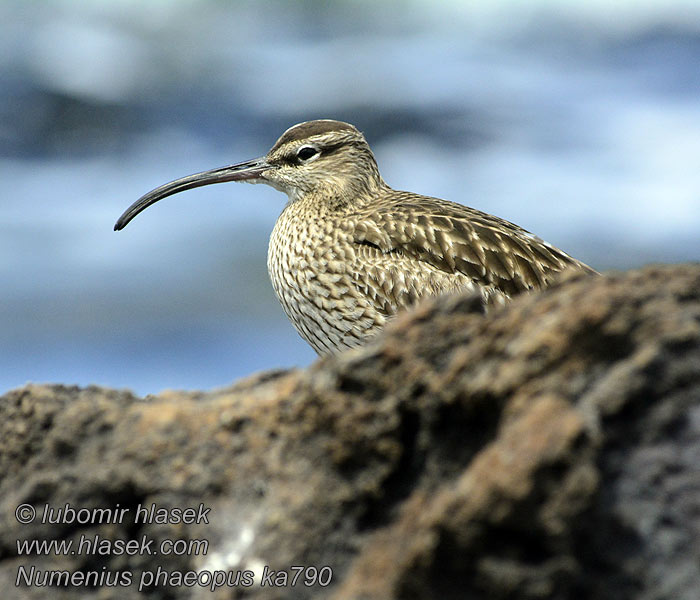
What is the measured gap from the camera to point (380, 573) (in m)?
2.84

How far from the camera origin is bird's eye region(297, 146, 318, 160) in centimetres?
941

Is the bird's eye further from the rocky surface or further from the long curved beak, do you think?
the rocky surface

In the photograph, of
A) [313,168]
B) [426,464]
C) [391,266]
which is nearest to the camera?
[426,464]

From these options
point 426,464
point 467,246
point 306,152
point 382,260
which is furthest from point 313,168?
point 426,464

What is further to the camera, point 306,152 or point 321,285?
point 306,152

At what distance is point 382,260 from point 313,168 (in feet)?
6.63

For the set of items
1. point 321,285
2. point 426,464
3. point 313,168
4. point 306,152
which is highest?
point 306,152

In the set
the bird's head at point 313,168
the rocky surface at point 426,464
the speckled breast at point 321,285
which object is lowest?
the rocky surface at point 426,464

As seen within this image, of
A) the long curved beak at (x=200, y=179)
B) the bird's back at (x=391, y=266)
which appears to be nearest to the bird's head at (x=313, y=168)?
the long curved beak at (x=200, y=179)

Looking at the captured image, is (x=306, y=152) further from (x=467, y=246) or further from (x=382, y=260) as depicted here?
(x=467, y=246)

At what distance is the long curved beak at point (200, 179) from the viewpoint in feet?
31.0

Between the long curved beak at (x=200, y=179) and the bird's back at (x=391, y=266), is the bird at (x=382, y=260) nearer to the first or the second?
the bird's back at (x=391, y=266)

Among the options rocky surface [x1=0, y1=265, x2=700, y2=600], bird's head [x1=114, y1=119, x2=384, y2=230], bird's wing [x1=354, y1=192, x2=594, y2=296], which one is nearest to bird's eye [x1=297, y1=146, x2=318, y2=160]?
bird's head [x1=114, y1=119, x2=384, y2=230]

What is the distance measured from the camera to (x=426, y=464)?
307 centimetres
